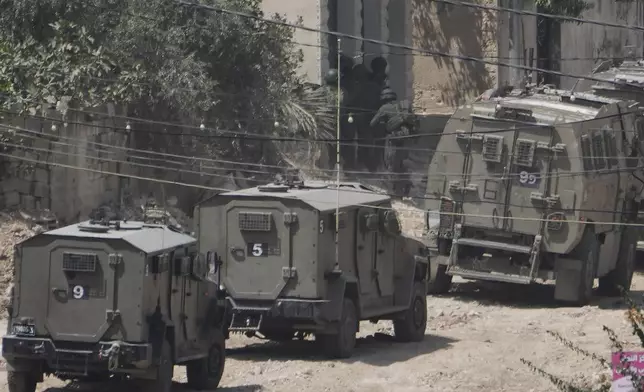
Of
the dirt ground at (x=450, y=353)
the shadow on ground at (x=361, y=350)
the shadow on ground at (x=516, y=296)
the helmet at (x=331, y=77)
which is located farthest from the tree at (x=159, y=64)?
the shadow on ground at (x=361, y=350)

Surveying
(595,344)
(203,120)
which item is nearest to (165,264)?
(595,344)

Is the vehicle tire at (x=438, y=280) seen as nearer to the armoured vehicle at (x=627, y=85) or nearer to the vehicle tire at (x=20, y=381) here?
the armoured vehicle at (x=627, y=85)

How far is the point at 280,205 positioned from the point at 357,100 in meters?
21.2

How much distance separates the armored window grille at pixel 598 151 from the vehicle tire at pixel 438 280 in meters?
3.24

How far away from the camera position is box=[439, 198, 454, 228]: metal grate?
2455 cm

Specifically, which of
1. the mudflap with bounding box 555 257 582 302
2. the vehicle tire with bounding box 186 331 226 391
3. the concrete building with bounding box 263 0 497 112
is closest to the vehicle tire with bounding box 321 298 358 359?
the vehicle tire with bounding box 186 331 226 391

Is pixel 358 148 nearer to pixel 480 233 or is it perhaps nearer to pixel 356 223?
pixel 480 233

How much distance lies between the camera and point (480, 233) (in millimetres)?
24656

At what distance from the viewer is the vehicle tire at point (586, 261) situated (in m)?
24.1

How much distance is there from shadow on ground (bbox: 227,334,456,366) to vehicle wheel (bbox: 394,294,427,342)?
132 millimetres

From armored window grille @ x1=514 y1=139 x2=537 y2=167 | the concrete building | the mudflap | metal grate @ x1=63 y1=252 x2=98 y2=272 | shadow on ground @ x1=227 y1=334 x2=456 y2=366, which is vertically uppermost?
the concrete building

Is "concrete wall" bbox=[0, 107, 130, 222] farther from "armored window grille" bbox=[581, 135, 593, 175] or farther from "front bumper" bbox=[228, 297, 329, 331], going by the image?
"armored window grille" bbox=[581, 135, 593, 175]

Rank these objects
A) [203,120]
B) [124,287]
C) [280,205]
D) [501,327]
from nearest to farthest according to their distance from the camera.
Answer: [124,287] < [280,205] < [501,327] < [203,120]

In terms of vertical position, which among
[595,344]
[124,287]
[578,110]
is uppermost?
[578,110]
